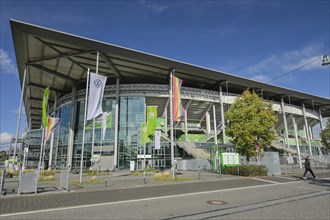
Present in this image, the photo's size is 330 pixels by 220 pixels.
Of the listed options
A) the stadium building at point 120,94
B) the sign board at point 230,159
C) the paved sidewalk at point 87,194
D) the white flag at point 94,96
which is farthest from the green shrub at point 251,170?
the white flag at point 94,96

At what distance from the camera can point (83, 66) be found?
1380 inches

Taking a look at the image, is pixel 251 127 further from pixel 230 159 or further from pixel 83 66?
pixel 83 66

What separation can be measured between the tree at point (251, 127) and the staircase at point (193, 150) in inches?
570

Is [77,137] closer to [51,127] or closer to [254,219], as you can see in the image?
[51,127]

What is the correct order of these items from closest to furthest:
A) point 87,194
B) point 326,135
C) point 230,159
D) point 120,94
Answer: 1. point 87,194
2. point 230,159
3. point 326,135
4. point 120,94

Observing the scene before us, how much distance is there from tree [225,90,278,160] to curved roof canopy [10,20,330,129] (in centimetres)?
1430

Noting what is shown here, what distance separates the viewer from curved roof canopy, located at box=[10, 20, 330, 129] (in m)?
26.4

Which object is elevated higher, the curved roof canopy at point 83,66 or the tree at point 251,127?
the curved roof canopy at point 83,66

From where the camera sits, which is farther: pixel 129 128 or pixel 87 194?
pixel 129 128

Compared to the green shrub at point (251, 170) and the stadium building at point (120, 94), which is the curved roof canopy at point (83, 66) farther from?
the green shrub at point (251, 170)

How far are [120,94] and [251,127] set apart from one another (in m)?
24.0

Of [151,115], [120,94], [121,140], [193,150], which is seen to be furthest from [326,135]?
[120,94]

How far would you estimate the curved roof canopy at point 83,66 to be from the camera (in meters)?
26.4

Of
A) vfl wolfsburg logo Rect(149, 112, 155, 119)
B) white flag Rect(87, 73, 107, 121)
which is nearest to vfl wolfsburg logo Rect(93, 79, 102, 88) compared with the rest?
white flag Rect(87, 73, 107, 121)
